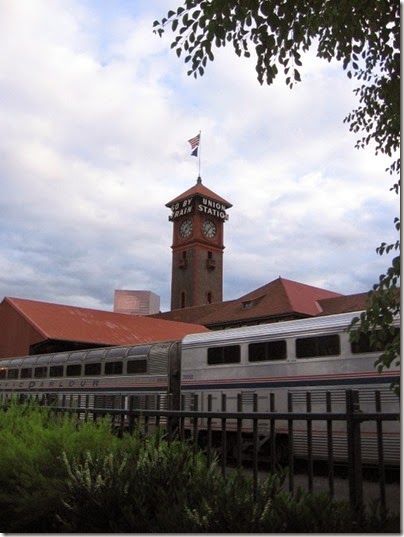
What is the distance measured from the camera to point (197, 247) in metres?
73.3

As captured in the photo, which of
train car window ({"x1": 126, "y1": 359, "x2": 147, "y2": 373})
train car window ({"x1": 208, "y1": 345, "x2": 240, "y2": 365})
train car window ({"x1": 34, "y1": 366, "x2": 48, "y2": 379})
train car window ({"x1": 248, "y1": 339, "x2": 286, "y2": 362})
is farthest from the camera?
train car window ({"x1": 34, "y1": 366, "x2": 48, "y2": 379})

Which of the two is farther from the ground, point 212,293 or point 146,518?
point 212,293

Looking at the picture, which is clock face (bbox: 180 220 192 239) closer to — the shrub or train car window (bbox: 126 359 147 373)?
train car window (bbox: 126 359 147 373)

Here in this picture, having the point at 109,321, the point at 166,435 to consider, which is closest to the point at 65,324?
the point at 109,321

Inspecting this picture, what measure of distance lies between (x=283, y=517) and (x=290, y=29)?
415 centimetres

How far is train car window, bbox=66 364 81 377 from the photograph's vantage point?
20.4m

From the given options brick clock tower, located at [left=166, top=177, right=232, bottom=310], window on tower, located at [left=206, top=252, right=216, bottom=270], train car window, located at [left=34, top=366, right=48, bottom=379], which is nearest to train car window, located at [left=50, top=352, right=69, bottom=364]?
train car window, located at [left=34, top=366, right=48, bottom=379]

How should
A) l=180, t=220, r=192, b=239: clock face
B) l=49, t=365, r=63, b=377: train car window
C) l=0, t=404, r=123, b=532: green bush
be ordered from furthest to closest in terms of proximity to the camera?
l=180, t=220, r=192, b=239: clock face
l=49, t=365, r=63, b=377: train car window
l=0, t=404, r=123, b=532: green bush

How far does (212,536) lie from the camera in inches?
123

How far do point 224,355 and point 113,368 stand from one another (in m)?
5.79

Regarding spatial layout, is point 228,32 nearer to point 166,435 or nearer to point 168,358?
point 166,435

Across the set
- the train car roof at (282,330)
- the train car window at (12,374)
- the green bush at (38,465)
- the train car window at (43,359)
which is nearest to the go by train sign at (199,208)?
the train car window at (12,374)

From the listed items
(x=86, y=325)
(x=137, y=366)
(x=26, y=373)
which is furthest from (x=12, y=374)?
(x=137, y=366)

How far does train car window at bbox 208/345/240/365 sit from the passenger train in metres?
0.03
